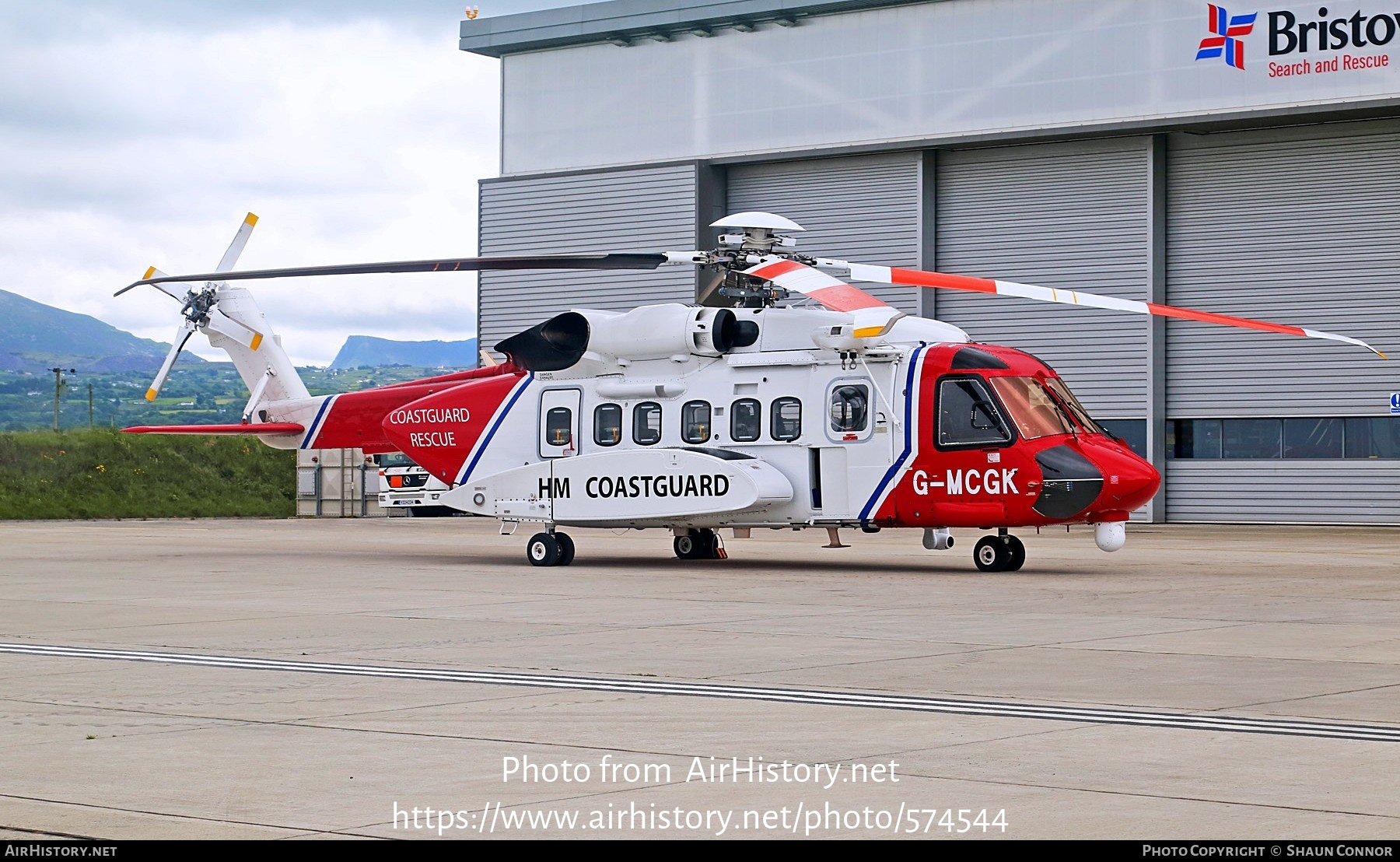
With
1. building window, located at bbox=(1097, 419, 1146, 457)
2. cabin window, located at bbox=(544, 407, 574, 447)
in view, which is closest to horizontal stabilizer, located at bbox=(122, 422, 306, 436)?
cabin window, located at bbox=(544, 407, 574, 447)

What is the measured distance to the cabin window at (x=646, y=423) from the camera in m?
21.6

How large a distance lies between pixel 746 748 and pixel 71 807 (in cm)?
286

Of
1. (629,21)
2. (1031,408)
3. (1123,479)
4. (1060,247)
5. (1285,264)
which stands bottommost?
(1123,479)

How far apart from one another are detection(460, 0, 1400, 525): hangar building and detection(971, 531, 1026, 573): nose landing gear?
59.2 feet

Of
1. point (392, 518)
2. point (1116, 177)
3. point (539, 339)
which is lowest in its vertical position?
point (392, 518)

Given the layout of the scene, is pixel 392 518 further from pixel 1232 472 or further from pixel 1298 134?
pixel 1298 134

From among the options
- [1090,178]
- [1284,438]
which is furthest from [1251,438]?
[1090,178]

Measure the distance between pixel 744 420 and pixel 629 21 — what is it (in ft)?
80.8

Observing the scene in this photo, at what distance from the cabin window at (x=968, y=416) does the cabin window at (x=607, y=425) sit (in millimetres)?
4539

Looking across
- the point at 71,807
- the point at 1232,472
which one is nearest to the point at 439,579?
the point at 71,807

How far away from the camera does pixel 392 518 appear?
44.4 m

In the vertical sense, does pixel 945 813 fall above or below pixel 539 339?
below

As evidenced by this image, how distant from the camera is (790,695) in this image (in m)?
9.30

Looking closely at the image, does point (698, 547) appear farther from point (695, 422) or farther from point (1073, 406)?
point (1073, 406)
